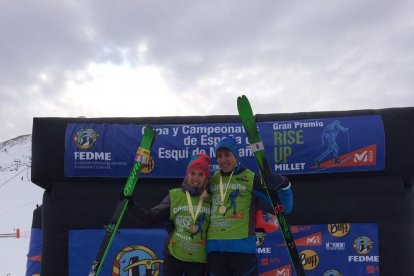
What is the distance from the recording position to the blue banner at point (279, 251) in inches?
193

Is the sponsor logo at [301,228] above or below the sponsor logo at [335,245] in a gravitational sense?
above

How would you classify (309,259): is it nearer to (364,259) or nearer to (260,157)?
(364,259)

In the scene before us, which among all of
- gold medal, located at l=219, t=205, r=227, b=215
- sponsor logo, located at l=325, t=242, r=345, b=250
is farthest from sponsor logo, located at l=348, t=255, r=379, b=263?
gold medal, located at l=219, t=205, r=227, b=215

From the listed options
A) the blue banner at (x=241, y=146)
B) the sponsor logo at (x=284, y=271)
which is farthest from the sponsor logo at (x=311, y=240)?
the blue banner at (x=241, y=146)

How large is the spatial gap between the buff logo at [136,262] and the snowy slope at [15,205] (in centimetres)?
448

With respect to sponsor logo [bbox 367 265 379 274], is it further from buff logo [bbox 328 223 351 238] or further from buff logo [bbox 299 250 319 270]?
buff logo [bbox 299 250 319 270]

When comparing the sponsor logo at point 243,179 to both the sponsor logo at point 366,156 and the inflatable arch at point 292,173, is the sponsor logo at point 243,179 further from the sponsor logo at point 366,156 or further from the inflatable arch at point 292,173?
the sponsor logo at point 366,156

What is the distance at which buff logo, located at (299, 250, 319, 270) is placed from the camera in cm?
492

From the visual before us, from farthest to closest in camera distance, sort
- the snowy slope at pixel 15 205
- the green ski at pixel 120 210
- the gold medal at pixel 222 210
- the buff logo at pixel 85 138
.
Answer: the snowy slope at pixel 15 205 < the buff logo at pixel 85 138 < the green ski at pixel 120 210 < the gold medal at pixel 222 210

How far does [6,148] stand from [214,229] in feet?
255

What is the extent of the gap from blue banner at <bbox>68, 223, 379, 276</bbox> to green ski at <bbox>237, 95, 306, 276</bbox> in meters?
1.35

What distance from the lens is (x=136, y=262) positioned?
199 inches

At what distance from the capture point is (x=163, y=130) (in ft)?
17.4

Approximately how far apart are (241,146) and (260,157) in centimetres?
159
